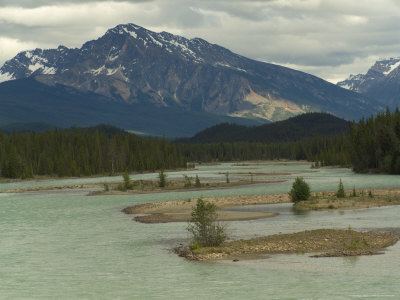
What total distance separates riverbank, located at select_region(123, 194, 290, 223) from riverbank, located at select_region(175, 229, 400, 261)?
16249 mm

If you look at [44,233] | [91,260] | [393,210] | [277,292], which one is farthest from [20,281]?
[393,210]

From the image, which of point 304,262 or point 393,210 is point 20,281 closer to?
point 304,262

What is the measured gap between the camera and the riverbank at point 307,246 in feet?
131

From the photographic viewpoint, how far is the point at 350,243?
138 feet

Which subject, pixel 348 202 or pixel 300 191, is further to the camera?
pixel 300 191

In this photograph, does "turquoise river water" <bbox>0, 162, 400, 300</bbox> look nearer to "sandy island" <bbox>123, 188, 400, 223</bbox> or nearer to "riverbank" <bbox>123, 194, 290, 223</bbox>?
"riverbank" <bbox>123, 194, 290, 223</bbox>

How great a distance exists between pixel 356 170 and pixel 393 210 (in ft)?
346

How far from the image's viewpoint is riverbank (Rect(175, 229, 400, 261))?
131ft

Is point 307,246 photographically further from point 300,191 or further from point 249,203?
point 249,203

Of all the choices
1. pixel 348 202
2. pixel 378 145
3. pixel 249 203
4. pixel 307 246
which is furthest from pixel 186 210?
pixel 378 145

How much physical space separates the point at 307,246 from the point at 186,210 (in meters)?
31.8

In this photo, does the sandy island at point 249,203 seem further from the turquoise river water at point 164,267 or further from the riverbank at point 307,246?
the riverbank at point 307,246

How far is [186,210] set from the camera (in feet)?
237

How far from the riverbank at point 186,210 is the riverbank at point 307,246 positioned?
16249 millimetres
